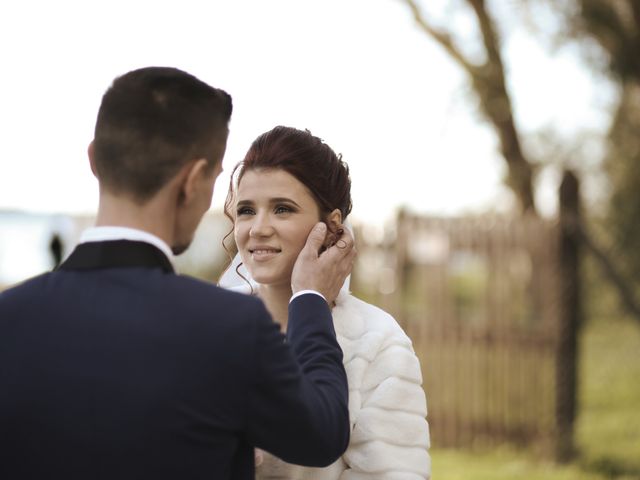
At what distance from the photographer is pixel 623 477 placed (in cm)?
707

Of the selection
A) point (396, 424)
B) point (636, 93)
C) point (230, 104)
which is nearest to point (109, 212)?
point (230, 104)

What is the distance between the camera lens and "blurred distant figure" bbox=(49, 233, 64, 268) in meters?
12.1

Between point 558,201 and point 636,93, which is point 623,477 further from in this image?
point 636,93

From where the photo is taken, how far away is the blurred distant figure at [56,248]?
12055 mm

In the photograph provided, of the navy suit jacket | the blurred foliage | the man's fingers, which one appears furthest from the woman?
the blurred foliage

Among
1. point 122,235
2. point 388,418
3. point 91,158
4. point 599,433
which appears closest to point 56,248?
point 599,433

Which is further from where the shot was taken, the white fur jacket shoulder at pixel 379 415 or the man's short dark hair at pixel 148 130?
the white fur jacket shoulder at pixel 379 415

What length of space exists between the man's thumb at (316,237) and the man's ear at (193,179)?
2.29 feet

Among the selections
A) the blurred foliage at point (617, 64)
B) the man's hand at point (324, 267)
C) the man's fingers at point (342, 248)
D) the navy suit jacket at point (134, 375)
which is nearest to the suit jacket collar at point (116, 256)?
the navy suit jacket at point (134, 375)

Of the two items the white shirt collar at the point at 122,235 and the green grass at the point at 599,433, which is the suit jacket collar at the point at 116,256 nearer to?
the white shirt collar at the point at 122,235

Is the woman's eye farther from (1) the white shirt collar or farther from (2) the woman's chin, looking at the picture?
(1) the white shirt collar

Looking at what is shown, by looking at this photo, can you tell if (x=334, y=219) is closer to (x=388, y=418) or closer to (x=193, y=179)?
(x=388, y=418)

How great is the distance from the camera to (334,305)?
9.64 feet

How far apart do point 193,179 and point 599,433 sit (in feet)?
23.7
